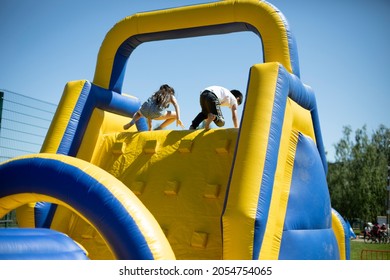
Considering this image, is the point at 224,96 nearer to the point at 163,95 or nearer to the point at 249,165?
the point at 163,95

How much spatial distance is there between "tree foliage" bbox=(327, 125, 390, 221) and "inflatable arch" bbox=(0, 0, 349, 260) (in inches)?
669

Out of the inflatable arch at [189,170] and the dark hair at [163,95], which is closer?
the inflatable arch at [189,170]

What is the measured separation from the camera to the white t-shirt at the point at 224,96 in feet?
17.0

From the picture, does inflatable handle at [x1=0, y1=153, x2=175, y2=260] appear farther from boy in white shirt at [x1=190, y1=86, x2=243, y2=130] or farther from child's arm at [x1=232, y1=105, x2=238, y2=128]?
child's arm at [x1=232, y1=105, x2=238, y2=128]

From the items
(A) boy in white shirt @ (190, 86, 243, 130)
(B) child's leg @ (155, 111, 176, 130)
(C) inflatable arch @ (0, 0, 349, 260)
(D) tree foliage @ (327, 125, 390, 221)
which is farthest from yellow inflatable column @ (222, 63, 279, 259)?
(D) tree foliage @ (327, 125, 390, 221)

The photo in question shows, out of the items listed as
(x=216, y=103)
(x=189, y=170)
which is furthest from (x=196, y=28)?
(x=189, y=170)

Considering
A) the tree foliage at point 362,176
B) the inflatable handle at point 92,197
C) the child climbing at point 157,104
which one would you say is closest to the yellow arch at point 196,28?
the child climbing at point 157,104

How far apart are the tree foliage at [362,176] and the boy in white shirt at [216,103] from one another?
57.1ft

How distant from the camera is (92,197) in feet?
9.94

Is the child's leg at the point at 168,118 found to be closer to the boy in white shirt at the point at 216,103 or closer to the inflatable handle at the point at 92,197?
the boy in white shirt at the point at 216,103

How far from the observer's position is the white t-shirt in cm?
519

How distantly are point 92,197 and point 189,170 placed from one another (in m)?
1.80
